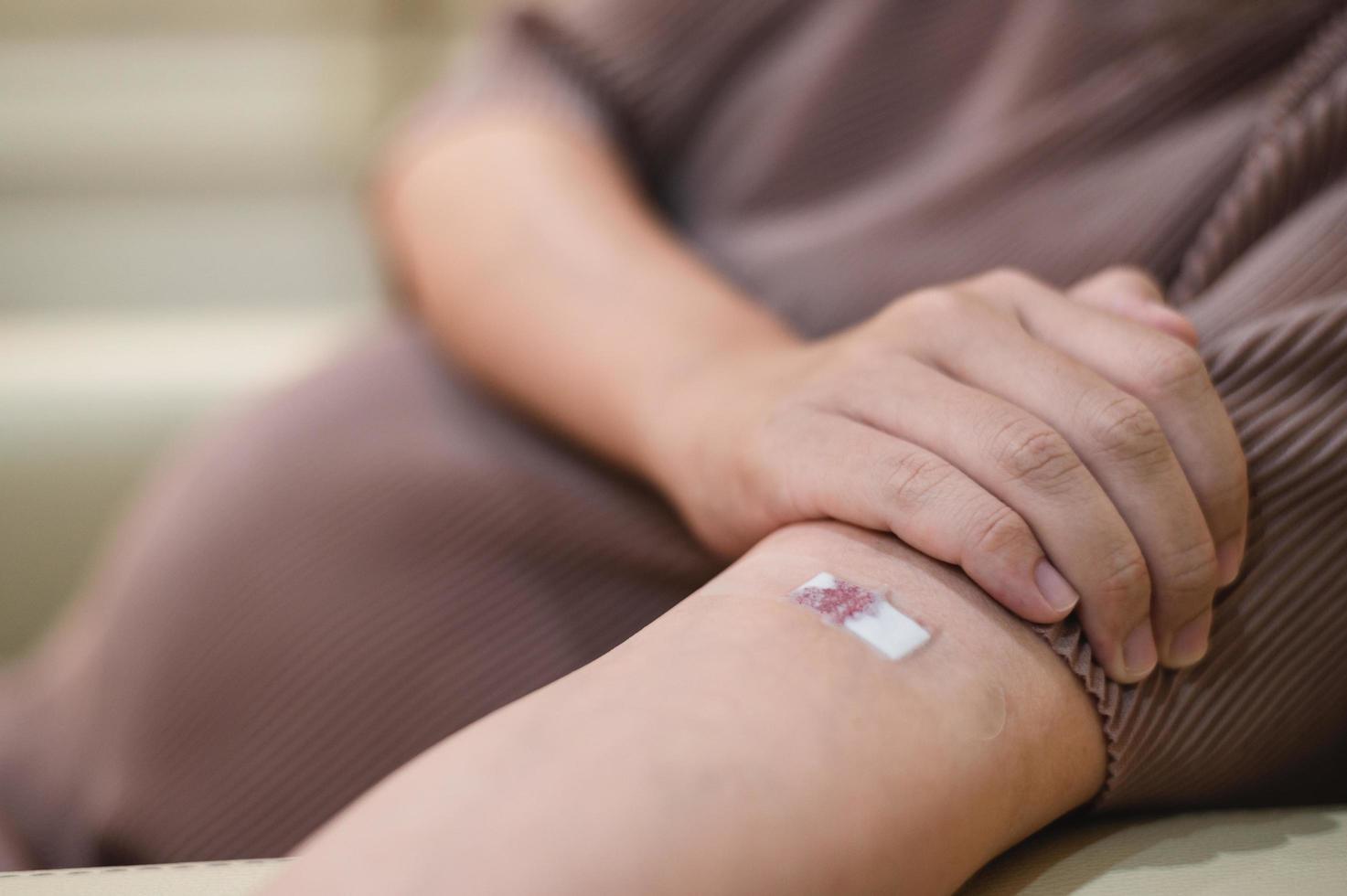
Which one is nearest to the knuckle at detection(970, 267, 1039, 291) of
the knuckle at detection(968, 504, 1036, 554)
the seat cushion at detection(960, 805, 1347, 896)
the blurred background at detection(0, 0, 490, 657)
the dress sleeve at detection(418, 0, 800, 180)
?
the knuckle at detection(968, 504, 1036, 554)

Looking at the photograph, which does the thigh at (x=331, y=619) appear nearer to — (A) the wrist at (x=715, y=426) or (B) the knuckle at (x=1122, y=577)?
(A) the wrist at (x=715, y=426)

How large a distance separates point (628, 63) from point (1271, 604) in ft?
1.73

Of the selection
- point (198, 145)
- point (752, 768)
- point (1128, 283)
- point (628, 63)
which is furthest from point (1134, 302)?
point (198, 145)

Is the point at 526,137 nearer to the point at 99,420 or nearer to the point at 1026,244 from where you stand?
the point at 1026,244

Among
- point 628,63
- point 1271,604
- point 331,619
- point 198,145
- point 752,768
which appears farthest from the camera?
point 198,145

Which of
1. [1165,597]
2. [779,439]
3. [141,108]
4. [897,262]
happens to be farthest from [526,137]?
[141,108]

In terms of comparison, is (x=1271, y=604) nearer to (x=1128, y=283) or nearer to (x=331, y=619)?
(x=1128, y=283)

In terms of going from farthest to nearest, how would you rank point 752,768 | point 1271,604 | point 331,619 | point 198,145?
1. point 198,145
2. point 331,619
3. point 1271,604
4. point 752,768

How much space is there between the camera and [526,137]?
76 centimetres

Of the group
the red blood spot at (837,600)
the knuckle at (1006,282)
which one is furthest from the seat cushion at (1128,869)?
the knuckle at (1006,282)

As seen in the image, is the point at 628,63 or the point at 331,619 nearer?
the point at 331,619

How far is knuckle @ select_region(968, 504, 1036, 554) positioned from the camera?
0.39m

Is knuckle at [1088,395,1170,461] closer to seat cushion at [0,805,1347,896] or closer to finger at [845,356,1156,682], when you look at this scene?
finger at [845,356,1156,682]

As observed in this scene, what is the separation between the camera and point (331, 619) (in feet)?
2.05
